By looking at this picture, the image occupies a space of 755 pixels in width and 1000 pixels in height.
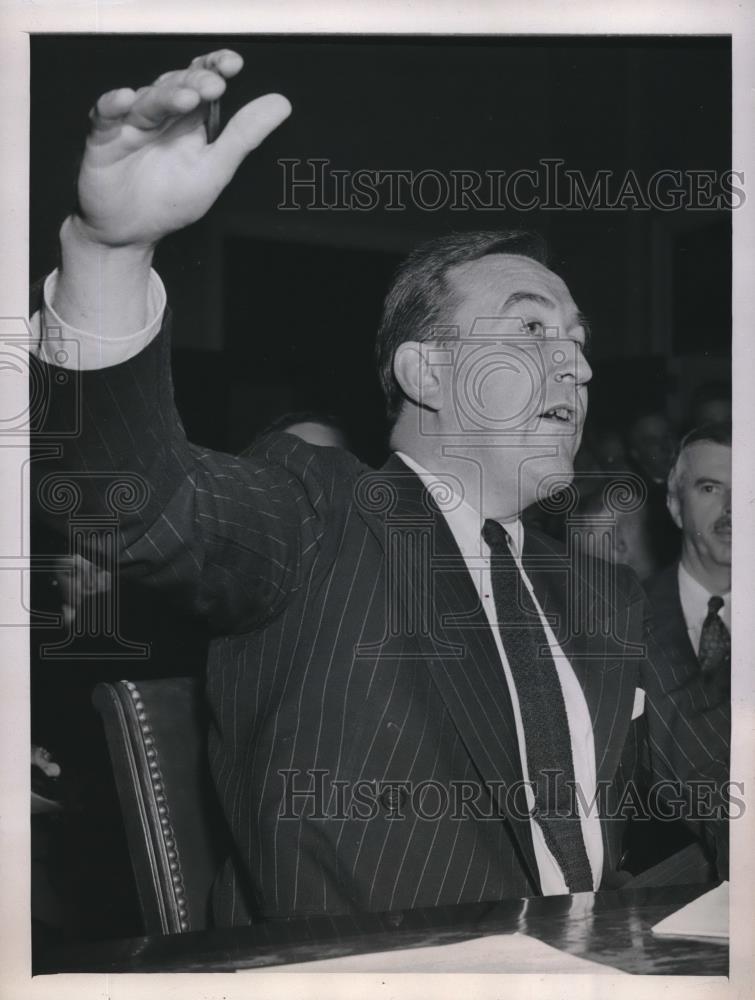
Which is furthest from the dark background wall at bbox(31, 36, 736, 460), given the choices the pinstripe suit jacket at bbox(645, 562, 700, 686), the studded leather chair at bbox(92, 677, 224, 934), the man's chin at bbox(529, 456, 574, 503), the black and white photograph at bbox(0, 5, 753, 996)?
the studded leather chair at bbox(92, 677, 224, 934)

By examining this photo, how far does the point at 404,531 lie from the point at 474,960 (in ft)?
2.55

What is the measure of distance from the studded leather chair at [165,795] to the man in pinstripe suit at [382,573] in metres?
0.05

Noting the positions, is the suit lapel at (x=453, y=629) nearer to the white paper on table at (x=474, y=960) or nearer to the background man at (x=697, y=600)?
the white paper on table at (x=474, y=960)

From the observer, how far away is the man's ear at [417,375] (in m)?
2.19

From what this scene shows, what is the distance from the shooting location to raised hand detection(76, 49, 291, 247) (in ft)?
6.39

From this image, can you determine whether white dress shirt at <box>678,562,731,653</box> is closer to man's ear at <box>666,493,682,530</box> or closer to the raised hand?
man's ear at <box>666,493,682,530</box>

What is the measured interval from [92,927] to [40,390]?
3.29ft

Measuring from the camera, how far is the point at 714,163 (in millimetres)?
2268

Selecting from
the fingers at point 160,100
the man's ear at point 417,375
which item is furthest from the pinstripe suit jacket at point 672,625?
the fingers at point 160,100

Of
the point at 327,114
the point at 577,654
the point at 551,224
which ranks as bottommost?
the point at 577,654

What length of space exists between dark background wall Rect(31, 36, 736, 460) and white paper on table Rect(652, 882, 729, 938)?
949mm

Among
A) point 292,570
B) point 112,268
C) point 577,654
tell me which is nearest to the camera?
point 112,268
